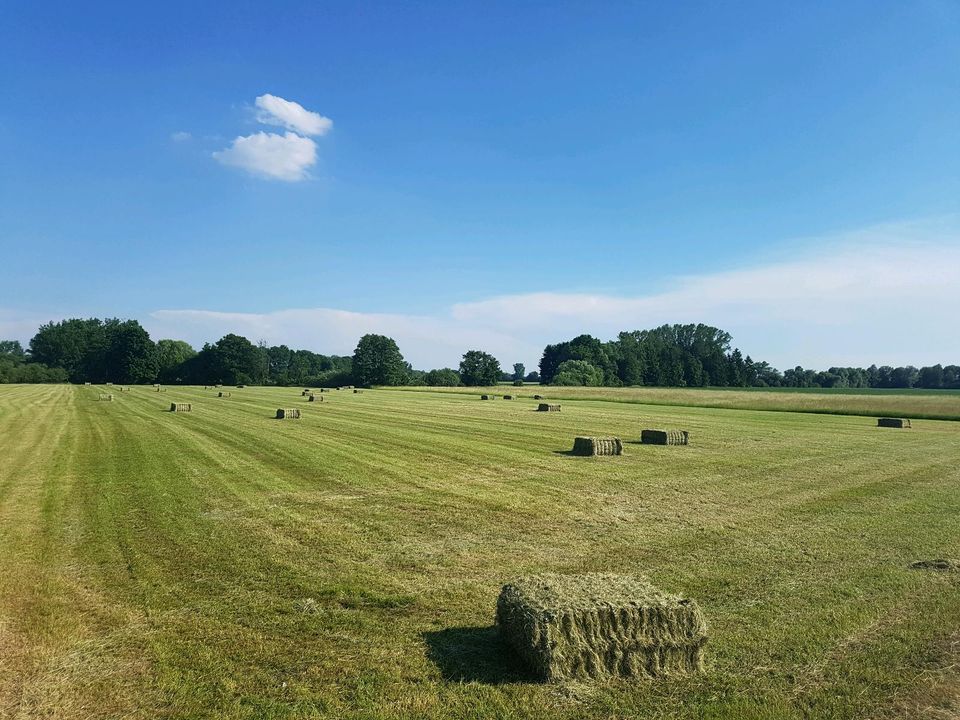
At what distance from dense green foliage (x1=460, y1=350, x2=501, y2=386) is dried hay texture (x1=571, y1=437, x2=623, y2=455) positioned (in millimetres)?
128105

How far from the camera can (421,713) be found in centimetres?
595

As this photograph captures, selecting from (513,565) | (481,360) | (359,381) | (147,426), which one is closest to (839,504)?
(513,565)

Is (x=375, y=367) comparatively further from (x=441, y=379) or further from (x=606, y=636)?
(x=606, y=636)

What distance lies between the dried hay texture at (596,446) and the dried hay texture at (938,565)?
13.6 meters

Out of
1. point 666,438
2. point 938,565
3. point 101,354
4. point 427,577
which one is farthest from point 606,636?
point 101,354

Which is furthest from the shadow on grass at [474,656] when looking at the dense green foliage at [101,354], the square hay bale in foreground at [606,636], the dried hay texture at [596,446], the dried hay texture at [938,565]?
the dense green foliage at [101,354]

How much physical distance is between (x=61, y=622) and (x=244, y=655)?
2978 mm

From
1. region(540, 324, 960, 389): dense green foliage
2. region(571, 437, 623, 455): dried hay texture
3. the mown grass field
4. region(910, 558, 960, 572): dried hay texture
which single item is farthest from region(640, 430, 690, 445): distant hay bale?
region(540, 324, 960, 389): dense green foliage

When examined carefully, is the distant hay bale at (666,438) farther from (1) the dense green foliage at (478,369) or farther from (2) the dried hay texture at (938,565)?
(1) the dense green foliage at (478,369)

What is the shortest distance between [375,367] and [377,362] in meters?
1.35

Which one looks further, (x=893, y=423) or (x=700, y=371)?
(x=700, y=371)

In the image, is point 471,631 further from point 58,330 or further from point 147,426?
point 58,330

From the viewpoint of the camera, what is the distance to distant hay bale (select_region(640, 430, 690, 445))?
28203 millimetres

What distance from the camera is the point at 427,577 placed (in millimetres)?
9727
